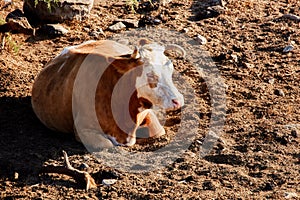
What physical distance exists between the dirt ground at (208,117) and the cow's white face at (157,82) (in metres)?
0.52

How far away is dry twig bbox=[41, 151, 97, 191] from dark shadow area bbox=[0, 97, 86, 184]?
0.50 ft

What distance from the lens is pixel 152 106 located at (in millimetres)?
7977

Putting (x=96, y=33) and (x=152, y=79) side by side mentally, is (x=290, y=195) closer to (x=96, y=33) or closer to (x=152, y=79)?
(x=152, y=79)

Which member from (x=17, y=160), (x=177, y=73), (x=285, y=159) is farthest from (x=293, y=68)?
(x=17, y=160)

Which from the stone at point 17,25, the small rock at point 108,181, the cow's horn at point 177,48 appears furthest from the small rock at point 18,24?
the small rock at point 108,181

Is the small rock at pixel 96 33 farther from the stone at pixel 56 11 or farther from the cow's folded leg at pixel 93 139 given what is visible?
the cow's folded leg at pixel 93 139

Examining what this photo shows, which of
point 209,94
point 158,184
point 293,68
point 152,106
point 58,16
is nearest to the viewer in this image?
point 158,184

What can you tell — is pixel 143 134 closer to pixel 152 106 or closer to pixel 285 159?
pixel 152 106

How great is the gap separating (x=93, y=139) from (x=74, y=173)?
0.86 metres

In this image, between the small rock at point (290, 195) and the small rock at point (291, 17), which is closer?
the small rock at point (290, 195)

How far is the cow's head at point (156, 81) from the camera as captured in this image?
7.66m

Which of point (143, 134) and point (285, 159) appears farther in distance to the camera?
point (143, 134)

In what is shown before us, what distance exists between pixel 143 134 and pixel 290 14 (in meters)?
3.84

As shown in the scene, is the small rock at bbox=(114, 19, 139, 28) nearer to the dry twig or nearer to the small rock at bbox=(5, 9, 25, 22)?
the small rock at bbox=(5, 9, 25, 22)
